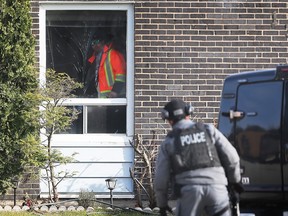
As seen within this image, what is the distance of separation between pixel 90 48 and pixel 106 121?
128 centimetres

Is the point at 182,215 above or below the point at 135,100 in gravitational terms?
below

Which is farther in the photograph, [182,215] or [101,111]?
[101,111]

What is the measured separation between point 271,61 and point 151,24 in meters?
2.08

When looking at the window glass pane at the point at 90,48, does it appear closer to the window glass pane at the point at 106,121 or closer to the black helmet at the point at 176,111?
the window glass pane at the point at 106,121

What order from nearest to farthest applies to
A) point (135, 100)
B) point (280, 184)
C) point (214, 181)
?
1. point (214, 181)
2. point (280, 184)
3. point (135, 100)

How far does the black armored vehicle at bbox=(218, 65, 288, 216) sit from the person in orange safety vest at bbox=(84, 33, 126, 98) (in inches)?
182

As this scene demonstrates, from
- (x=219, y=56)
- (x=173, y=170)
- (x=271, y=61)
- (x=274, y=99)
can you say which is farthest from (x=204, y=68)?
(x=173, y=170)

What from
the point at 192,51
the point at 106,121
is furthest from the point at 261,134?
the point at 106,121

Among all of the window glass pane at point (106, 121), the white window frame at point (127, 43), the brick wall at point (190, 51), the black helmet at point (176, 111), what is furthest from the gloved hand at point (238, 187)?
the window glass pane at point (106, 121)

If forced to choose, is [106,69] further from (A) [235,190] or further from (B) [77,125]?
(A) [235,190]

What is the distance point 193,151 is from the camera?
5680 millimetres

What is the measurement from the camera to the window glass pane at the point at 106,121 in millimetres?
10922

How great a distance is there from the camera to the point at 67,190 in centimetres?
1074

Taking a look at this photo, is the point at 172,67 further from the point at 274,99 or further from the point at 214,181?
the point at 214,181
